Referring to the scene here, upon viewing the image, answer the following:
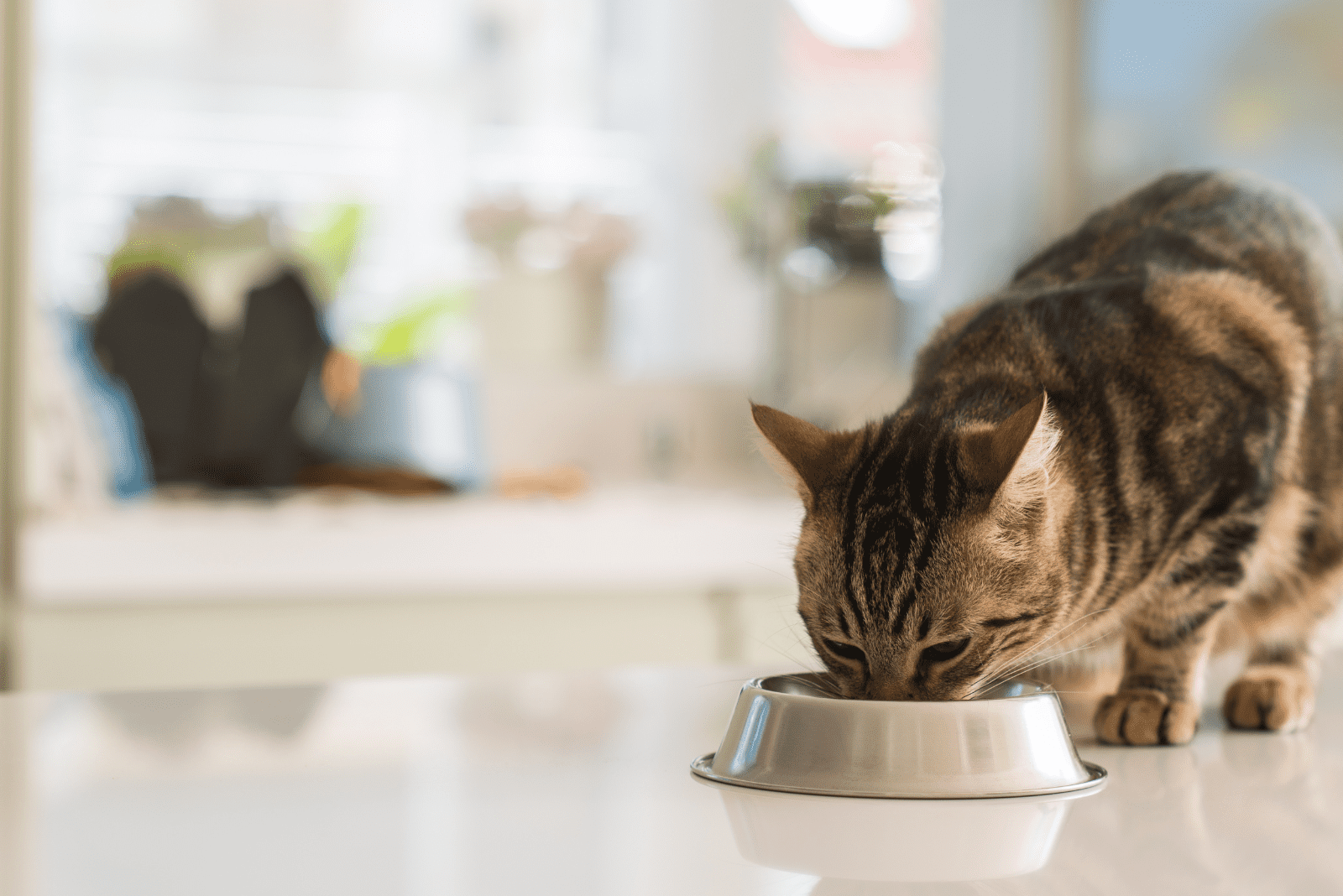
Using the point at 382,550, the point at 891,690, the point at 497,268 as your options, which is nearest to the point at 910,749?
the point at 891,690

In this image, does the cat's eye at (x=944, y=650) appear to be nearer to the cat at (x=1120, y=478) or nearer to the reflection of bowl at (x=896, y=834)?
the cat at (x=1120, y=478)

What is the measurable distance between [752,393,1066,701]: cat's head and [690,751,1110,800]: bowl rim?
4.3 inches

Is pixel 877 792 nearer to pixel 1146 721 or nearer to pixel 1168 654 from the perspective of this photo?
pixel 1146 721

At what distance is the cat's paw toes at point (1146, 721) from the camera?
0.81m

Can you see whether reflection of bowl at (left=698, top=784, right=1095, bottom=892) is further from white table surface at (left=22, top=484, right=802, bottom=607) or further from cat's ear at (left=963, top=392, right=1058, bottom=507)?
white table surface at (left=22, top=484, right=802, bottom=607)

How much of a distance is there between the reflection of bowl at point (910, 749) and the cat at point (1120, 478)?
120mm

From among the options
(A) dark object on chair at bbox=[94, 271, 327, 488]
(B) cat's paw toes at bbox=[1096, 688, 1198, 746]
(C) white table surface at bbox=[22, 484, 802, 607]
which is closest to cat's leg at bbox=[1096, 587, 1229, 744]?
(B) cat's paw toes at bbox=[1096, 688, 1198, 746]

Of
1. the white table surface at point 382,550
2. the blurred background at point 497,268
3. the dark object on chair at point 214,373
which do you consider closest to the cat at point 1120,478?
the white table surface at point 382,550

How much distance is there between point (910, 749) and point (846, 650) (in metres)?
0.17

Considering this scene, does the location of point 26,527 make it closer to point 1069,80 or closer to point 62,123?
point 62,123

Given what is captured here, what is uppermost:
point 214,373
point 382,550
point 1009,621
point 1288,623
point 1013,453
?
point 1013,453

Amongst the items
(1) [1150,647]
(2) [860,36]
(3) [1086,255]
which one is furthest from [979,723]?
(2) [860,36]

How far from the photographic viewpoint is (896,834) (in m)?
0.55

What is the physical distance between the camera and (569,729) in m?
0.81
